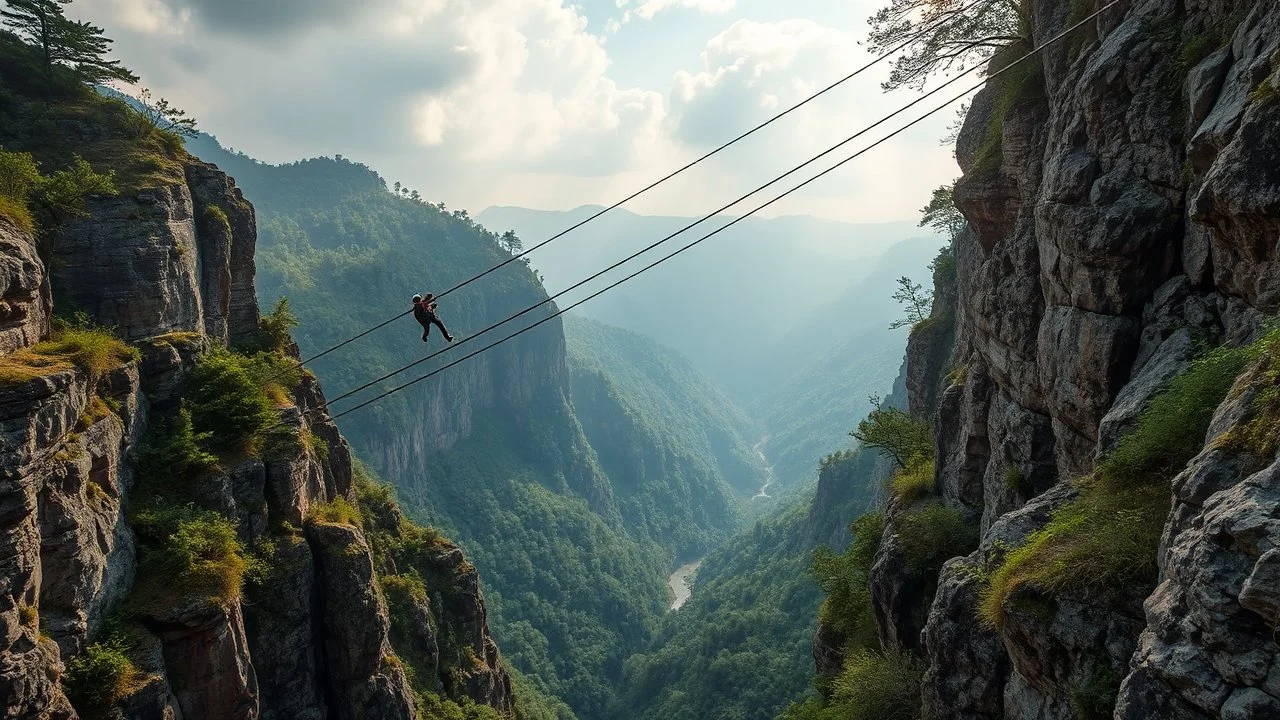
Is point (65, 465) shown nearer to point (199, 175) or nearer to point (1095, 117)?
point (199, 175)

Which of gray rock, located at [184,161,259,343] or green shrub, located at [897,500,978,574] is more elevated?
gray rock, located at [184,161,259,343]

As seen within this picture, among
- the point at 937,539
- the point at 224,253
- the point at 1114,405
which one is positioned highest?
the point at 224,253

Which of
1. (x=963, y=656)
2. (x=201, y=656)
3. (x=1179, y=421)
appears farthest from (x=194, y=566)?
(x=1179, y=421)

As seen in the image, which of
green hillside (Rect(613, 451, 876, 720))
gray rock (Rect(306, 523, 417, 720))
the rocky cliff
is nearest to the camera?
the rocky cliff

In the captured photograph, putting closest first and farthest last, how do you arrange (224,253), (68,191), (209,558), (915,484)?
(209,558)
(68,191)
(915,484)
(224,253)

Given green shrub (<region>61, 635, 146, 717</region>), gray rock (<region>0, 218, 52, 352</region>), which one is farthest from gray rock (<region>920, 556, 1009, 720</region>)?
gray rock (<region>0, 218, 52, 352</region>)

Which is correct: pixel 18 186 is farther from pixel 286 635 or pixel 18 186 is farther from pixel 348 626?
pixel 348 626

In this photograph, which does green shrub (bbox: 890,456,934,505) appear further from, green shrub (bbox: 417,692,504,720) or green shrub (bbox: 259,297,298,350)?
green shrub (bbox: 259,297,298,350)
